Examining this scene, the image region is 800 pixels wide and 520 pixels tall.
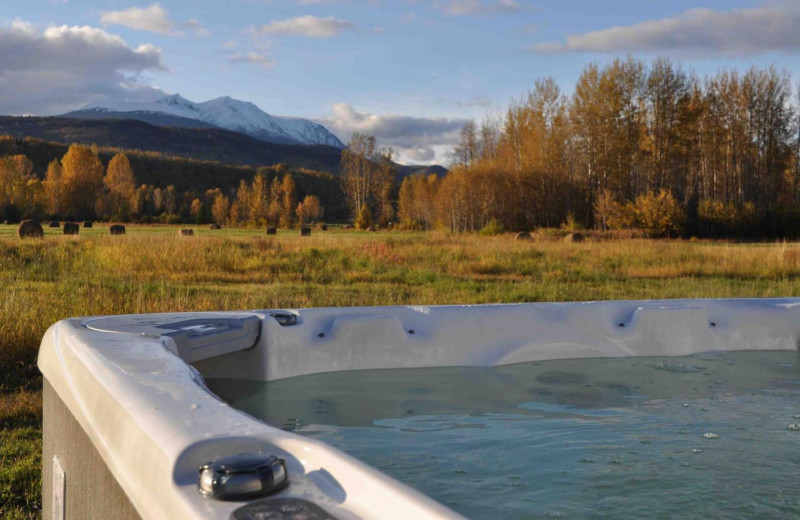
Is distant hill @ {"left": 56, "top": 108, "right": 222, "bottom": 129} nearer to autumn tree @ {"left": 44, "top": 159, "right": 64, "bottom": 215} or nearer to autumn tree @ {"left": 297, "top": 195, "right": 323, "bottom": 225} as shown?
autumn tree @ {"left": 297, "top": 195, "right": 323, "bottom": 225}

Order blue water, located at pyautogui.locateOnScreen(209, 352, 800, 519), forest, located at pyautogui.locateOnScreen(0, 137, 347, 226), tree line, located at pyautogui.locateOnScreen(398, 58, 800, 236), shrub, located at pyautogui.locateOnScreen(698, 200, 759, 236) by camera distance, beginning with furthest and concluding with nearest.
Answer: forest, located at pyautogui.locateOnScreen(0, 137, 347, 226)
shrub, located at pyautogui.locateOnScreen(698, 200, 759, 236)
tree line, located at pyautogui.locateOnScreen(398, 58, 800, 236)
blue water, located at pyautogui.locateOnScreen(209, 352, 800, 519)

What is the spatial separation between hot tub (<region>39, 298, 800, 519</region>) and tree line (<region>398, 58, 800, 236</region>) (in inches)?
788

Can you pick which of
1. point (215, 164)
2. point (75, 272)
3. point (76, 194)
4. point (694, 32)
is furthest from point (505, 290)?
point (215, 164)

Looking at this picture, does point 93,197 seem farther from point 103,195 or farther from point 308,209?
point 308,209

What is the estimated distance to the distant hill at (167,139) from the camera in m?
106

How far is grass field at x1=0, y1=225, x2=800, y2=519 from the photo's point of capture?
4.65 metres

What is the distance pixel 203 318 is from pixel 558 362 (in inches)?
70.2

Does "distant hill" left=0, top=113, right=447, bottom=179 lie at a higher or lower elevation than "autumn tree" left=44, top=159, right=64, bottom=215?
higher

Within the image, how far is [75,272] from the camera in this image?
8773 millimetres

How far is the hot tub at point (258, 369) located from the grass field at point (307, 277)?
4.10 ft

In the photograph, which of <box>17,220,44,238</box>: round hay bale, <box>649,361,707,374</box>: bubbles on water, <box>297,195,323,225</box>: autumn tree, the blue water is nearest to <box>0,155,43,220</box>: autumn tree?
<box>297,195,323,225</box>: autumn tree

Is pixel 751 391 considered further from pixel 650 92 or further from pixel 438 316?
pixel 650 92

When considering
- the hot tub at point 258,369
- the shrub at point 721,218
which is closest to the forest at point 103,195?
the shrub at point 721,218

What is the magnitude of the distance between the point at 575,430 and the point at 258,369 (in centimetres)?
140
